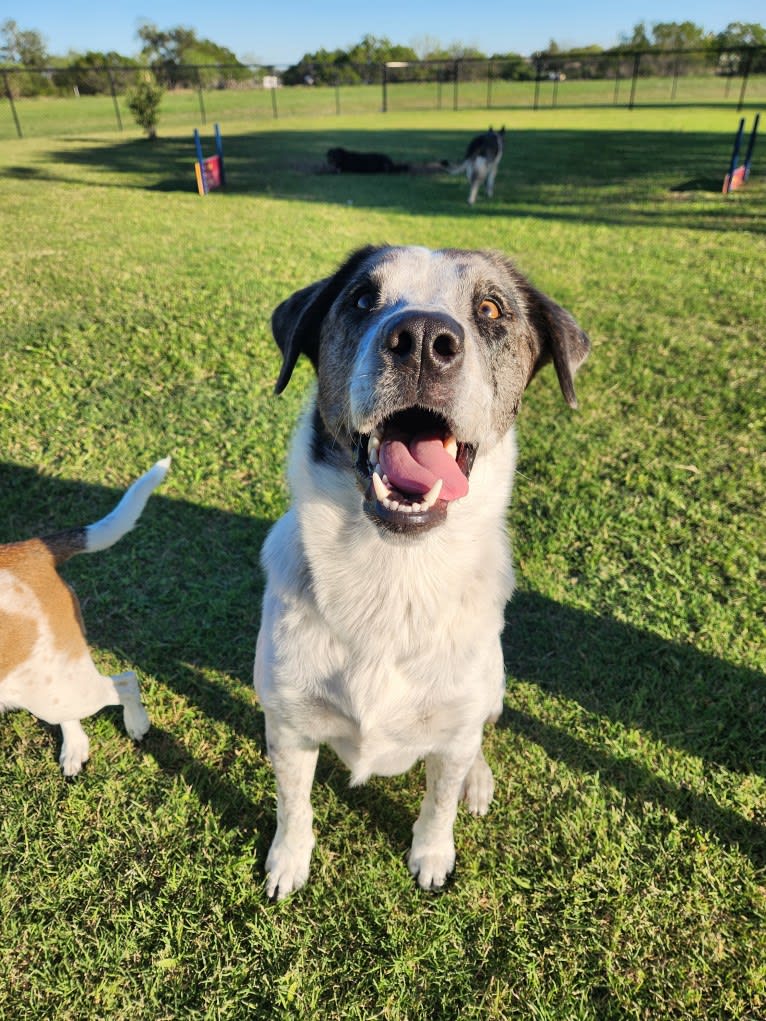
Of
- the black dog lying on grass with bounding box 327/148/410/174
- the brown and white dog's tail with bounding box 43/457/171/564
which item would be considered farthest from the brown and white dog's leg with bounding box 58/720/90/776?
the black dog lying on grass with bounding box 327/148/410/174

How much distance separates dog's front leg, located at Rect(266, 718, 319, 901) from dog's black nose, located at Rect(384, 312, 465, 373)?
4.51 ft

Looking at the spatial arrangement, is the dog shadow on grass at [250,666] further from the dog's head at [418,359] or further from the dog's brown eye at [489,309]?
the dog's brown eye at [489,309]

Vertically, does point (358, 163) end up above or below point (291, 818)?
above

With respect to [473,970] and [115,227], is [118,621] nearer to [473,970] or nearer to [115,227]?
[473,970]

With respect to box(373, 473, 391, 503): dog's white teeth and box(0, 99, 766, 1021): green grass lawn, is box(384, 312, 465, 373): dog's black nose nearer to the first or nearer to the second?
box(373, 473, 391, 503): dog's white teeth

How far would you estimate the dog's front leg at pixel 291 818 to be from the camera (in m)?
2.28

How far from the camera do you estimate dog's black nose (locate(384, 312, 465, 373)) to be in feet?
5.88

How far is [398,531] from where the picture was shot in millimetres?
1904

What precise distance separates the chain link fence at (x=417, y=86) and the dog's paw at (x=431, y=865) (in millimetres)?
39868

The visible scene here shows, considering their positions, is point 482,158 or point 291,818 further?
point 482,158

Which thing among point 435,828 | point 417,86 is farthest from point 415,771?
point 417,86

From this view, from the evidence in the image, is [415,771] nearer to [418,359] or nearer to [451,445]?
[451,445]

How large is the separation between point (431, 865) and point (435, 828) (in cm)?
16

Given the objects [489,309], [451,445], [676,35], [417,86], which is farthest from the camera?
[676,35]
